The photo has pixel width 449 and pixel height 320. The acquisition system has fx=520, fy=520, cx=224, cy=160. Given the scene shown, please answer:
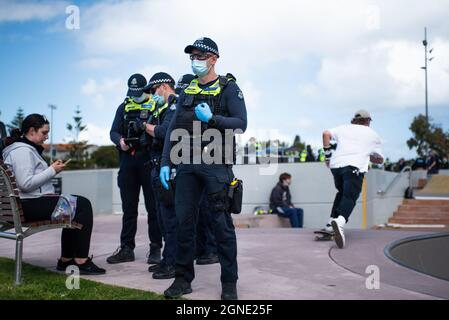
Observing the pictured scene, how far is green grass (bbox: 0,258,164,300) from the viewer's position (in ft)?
13.0

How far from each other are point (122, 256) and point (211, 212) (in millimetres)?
2154

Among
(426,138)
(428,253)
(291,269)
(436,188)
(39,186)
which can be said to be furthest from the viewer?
(426,138)

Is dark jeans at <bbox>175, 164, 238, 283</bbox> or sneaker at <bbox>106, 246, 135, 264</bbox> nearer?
dark jeans at <bbox>175, 164, 238, 283</bbox>

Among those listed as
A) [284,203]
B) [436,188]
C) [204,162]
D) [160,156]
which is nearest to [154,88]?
[160,156]

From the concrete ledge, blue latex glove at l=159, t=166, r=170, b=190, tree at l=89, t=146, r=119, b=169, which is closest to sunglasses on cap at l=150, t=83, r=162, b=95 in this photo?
blue latex glove at l=159, t=166, r=170, b=190

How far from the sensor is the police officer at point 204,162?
3.93m

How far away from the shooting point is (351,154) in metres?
6.66

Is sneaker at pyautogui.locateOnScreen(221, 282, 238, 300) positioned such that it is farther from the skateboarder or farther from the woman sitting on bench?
the skateboarder

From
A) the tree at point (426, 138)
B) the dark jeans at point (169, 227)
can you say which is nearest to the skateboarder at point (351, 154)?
the dark jeans at point (169, 227)

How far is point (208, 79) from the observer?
421cm

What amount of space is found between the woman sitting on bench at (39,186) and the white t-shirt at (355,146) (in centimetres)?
338

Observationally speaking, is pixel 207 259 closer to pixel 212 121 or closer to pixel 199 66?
pixel 212 121

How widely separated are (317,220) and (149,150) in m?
8.00
